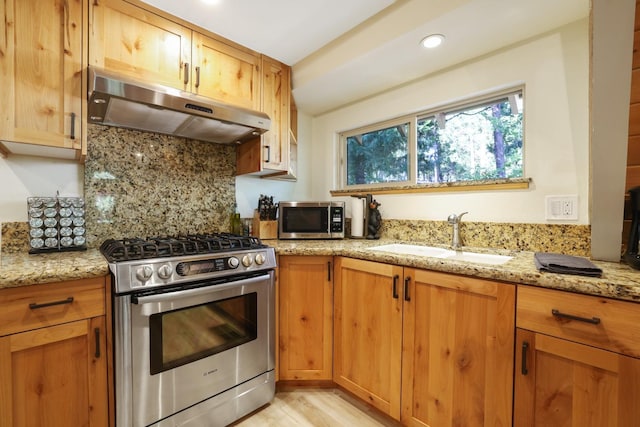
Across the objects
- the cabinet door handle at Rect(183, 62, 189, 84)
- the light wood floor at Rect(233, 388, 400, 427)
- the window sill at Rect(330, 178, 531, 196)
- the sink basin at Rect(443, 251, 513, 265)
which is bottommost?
the light wood floor at Rect(233, 388, 400, 427)

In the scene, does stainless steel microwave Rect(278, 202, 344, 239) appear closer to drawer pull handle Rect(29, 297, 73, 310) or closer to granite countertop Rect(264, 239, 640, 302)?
granite countertop Rect(264, 239, 640, 302)

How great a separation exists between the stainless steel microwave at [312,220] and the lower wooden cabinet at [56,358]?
1.21m

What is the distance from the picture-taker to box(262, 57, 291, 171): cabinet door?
210 centimetres

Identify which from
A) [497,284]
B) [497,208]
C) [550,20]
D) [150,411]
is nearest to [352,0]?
[550,20]

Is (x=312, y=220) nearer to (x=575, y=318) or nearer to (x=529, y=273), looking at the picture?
(x=529, y=273)

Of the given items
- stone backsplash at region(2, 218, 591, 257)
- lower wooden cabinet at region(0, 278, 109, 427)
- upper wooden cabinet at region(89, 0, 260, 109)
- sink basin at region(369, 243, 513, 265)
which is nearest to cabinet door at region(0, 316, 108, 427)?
lower wooden cabinet at region(0, 278, 109, 427)

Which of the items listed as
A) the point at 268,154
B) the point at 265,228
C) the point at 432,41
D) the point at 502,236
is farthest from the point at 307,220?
the point at 432,41

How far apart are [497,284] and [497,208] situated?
0.76 m

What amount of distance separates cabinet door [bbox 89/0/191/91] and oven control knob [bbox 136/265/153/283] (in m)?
1.07

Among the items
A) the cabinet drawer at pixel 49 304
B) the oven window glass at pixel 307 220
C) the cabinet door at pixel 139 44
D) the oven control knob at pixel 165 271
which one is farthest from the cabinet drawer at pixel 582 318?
the cabinet door at pixel 139 44

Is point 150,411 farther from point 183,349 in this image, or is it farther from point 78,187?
point 78,187

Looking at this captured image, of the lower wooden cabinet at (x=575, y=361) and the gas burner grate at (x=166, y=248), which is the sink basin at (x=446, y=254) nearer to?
the lower wooden cabinet at (x=575, y=361)

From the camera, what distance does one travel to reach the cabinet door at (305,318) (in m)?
1.80

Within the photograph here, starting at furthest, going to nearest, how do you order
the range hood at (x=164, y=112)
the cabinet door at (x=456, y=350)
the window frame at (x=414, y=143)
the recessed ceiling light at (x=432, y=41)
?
the window frame at (x=414, y=143), the recessed ceiling light at (x=432, y=41), the range hood at (x=164, y=112), the cabinet door at (x=456, y=350)
